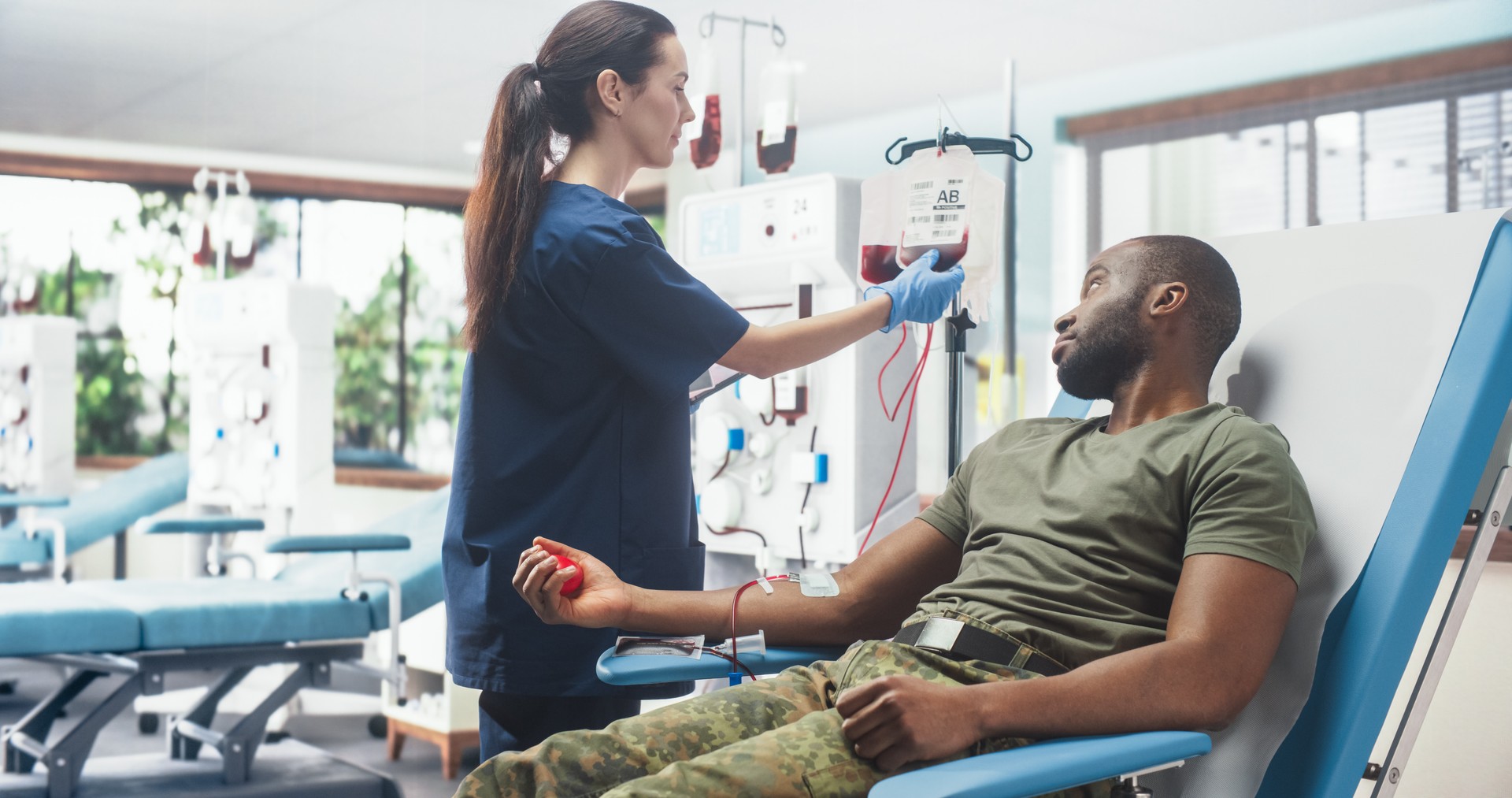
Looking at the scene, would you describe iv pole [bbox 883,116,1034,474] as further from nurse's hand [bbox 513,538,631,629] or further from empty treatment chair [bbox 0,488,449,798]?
empty treatment chair [bbox 0,488,449,798]

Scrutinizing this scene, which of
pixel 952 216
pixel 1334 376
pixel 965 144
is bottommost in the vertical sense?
pixel 1334 376

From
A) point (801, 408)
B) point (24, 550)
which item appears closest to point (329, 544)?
point (801, 408)

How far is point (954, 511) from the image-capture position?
1435 mm

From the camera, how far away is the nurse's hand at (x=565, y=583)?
4.08ft

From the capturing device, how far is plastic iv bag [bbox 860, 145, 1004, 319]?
1.64 metres

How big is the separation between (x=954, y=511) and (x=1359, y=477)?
416 millimetres

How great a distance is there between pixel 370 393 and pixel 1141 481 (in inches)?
243

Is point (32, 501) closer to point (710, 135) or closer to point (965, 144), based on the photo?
point (710, 135)

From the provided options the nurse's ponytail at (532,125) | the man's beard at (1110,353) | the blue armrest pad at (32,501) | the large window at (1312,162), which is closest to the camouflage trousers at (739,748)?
the man's beard at (1110,353)

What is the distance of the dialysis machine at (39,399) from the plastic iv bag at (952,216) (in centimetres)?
421

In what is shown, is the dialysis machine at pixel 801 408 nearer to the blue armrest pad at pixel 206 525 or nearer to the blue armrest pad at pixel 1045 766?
the blue armrest pad at pixel 1045 766

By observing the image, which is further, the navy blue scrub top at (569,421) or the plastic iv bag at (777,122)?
the plastic iv bag at (777,122)

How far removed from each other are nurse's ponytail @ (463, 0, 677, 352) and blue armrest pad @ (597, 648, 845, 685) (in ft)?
1.21

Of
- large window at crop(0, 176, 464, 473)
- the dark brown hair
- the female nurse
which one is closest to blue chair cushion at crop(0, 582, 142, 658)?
the female nurse
